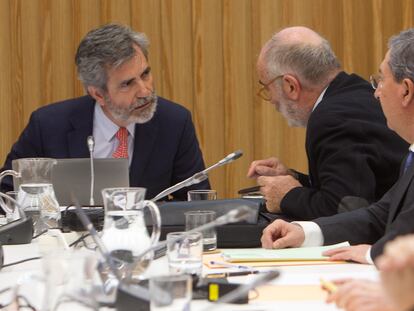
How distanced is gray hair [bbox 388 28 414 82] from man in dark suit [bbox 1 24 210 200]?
4.70ft

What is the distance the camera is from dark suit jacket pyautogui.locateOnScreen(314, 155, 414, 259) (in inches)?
88.5

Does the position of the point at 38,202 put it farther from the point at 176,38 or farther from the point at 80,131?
the point at 176,38

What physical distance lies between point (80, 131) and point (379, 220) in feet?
5.89

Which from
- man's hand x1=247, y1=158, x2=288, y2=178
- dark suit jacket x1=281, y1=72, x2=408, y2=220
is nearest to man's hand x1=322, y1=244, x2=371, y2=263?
dark suit jacket x1=281, y1=72, x2=408, y2=220

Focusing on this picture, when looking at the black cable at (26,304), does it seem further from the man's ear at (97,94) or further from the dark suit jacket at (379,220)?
the man's ear at (97,94)

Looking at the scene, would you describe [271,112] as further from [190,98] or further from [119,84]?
[119,84]

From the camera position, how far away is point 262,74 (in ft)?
11.9

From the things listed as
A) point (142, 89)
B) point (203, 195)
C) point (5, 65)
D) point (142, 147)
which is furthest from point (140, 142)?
point (5, 65)

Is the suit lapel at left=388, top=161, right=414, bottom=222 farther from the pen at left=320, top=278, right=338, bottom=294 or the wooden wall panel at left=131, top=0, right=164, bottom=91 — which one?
the wooden wall panel at left=131, top=0, right=164, bottom=91

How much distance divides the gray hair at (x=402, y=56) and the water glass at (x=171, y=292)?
1.50 metres

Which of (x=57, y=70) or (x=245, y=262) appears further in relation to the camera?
(x=57, y=70)

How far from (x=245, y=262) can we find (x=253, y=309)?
0.53 m

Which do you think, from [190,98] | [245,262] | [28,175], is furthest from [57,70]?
[245,262]

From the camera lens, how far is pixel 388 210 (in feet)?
8.63
